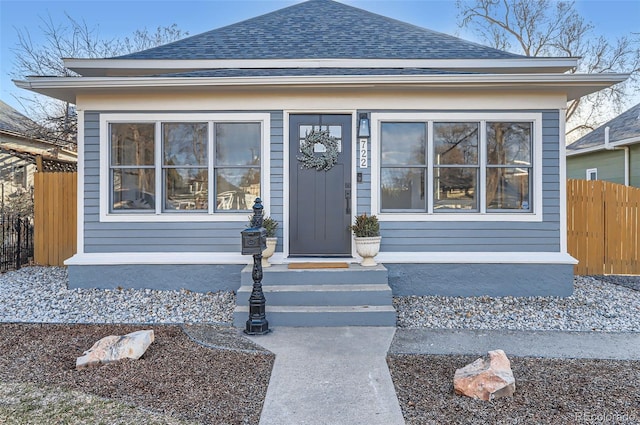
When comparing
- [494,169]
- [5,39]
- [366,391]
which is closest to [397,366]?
[366,391]

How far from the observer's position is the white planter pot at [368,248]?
17.6 ft

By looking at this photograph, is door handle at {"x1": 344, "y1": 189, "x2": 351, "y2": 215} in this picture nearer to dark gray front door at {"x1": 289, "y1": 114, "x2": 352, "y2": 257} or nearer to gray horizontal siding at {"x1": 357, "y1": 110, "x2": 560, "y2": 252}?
dark gray front door at {"x1": 289, "y1": 114, "x2": 352, "y2": 257}

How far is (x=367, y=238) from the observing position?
17.5ft

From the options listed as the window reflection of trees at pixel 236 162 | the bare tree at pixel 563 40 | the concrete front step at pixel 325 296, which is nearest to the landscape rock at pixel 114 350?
the concrete front step at pixel 325 296

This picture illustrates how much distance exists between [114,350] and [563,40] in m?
20.8

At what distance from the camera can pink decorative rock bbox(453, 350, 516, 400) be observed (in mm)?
2838

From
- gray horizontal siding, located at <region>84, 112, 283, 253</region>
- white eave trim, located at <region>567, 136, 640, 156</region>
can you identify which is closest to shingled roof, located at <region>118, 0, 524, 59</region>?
gray horizontal siding, located at <region>84, 112, 283, 253</region>

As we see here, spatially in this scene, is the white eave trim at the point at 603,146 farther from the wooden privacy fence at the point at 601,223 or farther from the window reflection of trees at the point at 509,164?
the window reflection of trees at the point at 509,164

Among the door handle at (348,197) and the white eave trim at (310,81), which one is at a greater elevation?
the white eave trim at (310,81)

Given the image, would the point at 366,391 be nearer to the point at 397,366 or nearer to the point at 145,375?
the point at 397,366

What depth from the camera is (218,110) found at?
588 centimetres

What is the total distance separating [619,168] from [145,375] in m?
12.6

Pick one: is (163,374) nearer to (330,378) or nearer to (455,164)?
(330,378)

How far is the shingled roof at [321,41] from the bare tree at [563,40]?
40.6 feet
